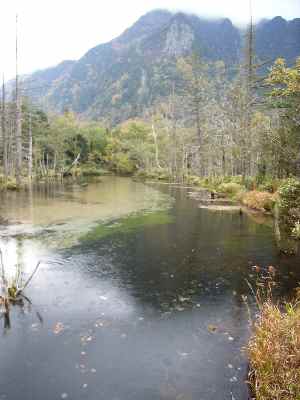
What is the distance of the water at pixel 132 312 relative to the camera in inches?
202

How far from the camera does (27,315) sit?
711 centimetres

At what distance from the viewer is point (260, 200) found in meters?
21.9

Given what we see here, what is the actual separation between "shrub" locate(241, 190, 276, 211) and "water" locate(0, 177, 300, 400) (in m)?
5.93

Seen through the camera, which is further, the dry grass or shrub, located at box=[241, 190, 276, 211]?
shrub, located at box=[241, 190, 276, 211]

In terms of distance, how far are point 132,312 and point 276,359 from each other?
11.7ft

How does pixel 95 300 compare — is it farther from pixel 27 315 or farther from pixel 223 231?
pixel 223 231

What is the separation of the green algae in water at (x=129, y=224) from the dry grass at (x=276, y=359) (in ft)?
30.9

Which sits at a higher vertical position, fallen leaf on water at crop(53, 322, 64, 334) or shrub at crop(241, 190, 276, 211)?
shrub at crop(241, 190, 276, 211)

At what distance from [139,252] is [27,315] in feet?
17.7

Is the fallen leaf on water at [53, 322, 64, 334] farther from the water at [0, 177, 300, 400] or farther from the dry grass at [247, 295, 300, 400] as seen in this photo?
the dry grass at [247, 295, 300, 400]

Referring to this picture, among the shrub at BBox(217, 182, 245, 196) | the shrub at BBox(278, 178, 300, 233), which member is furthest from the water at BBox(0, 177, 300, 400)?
the shrub at BBox(217, 182, 245, 196)

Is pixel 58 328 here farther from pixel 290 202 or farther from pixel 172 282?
pixel 290 202

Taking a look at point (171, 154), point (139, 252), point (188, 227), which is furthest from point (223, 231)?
point (171, 154)

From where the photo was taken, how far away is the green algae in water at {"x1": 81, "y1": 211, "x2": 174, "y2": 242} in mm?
14477
